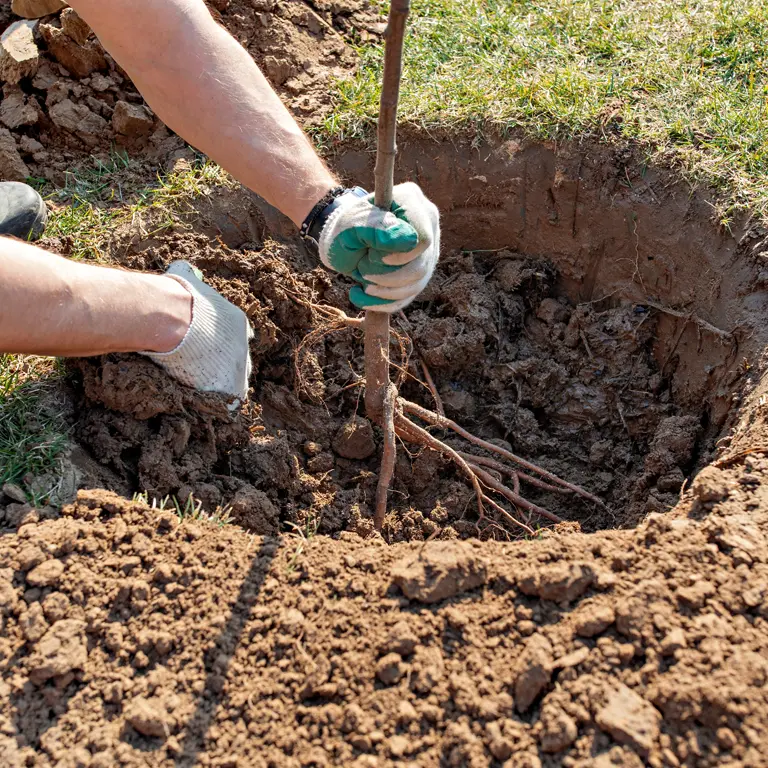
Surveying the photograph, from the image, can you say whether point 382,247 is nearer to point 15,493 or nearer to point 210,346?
point 210,346

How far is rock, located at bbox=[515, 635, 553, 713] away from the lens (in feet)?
4.86

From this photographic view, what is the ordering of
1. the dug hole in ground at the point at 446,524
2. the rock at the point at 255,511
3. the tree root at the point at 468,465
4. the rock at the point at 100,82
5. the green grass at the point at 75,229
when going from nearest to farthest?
the dug hole in ground at the point at 446,524 < the green grass at the point at 75,229 < the rock at the point at 255,511 < the tree root at the point at 468,465 < the rock at the point at 100,82

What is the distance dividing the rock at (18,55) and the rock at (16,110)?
0.04 metres

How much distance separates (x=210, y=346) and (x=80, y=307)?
0.42 meters

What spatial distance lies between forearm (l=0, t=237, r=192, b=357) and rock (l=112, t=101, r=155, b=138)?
1.09 m

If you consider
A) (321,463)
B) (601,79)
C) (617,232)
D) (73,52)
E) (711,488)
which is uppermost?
(601,79)

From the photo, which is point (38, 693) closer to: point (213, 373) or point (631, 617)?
point (213, 373)

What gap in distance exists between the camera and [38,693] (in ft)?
5.25

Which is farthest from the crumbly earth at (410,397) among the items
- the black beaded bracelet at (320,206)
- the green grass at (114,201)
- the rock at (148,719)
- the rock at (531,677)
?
the rock at (531,677)

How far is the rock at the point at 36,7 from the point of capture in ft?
10.5

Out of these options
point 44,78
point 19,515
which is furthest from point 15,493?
point 44,78

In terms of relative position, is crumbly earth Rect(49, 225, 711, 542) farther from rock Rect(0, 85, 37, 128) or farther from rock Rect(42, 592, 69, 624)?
rock Rect(0, 85, 37, 128)

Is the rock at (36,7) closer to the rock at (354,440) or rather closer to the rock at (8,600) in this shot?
the rock at (354,440)

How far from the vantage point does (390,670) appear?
1549 mm
